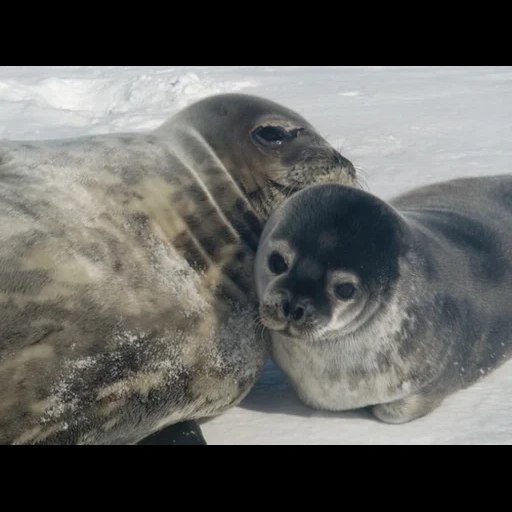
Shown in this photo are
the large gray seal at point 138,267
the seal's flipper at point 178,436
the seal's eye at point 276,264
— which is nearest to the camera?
the large gray seal at point 138,267

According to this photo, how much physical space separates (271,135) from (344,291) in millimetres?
898

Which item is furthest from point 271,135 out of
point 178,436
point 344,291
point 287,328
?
point 178,436

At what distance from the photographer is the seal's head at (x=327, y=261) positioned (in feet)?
10.6

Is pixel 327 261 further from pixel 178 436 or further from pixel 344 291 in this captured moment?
pixel 178 436

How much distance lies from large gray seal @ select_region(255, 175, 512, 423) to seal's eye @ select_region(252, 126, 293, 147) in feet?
1.21

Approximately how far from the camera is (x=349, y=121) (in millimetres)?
7996

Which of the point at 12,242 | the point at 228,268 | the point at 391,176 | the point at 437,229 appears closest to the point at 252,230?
the point at 228,268

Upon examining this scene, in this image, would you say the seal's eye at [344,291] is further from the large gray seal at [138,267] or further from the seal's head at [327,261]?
the large gray seal at [138,267]

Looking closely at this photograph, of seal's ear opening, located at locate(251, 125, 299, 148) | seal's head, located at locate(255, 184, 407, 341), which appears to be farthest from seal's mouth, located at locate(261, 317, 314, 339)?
seal's ear opening, located at locate(251, 125, 299, 148)

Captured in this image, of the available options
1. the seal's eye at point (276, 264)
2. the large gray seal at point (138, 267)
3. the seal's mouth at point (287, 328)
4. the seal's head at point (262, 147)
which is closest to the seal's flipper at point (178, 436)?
the large gray seal at point (138, 267)

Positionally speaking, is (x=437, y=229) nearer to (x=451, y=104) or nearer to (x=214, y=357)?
(x=214, y=357)

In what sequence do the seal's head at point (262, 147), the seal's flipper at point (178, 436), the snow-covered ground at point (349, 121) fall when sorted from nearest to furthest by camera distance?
the seal's flipper at point (178, 436) < the snow-covered ground at point (349, 121) < the seal's head at point (262, 147)

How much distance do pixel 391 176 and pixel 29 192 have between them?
3431mm

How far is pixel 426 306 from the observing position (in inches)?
139
